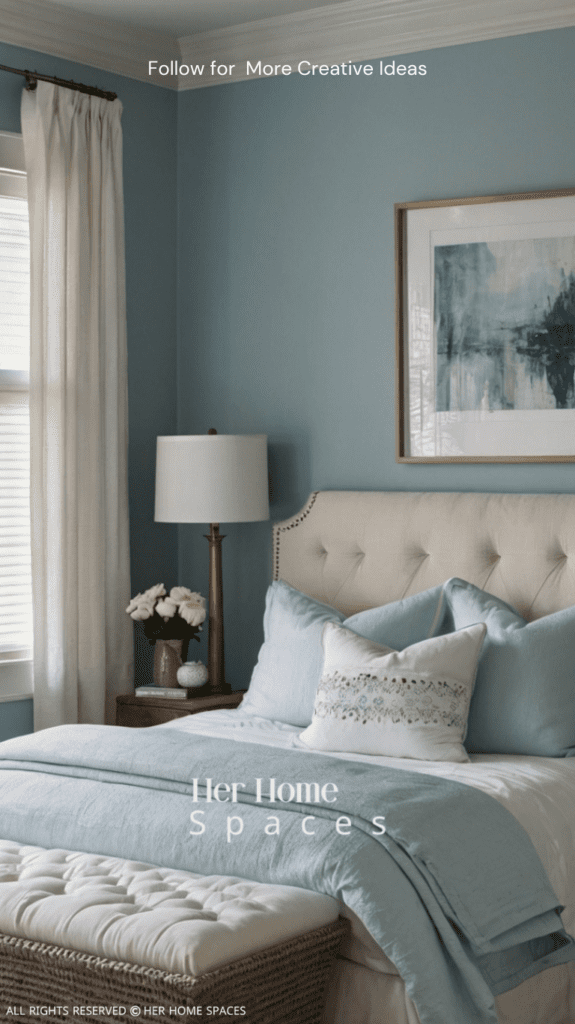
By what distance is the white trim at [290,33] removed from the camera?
4.11m

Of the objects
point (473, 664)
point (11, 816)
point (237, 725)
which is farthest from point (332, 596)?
point (11, 816)

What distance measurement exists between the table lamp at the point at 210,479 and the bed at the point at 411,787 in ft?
1.34

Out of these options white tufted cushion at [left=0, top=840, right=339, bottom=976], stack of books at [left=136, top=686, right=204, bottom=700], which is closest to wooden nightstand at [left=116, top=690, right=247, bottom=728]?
stack of books at [left=136, top=686, right=204, bottom=700]

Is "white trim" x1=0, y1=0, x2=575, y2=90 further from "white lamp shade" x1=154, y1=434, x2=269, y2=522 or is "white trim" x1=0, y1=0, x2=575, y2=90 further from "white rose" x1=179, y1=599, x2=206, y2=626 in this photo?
"white rose" x1=179, y1=599, x2=206, y2=626

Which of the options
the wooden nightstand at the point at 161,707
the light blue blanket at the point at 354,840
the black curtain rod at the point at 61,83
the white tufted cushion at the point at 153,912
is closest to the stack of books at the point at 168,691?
the wooden nightstand at the point at 161,707

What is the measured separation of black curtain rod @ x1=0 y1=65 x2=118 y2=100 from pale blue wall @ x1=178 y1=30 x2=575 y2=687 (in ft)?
1.70

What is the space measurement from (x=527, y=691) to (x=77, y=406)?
1.93m

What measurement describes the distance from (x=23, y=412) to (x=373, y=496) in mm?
1266

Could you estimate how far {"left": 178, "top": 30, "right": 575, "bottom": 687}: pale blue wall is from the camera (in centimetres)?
413

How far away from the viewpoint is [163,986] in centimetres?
226

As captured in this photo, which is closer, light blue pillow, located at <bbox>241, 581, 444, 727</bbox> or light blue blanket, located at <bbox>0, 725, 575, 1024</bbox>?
light blue blanket, located at <bbox>0, 725, 575, 1024</bbox>

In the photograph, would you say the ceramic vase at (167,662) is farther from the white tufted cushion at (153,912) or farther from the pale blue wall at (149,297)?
the white tufted cushion at (153,912)

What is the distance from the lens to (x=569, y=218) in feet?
13.1

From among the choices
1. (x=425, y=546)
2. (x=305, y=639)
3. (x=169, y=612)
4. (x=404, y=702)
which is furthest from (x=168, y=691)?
(x=404, y=702)
